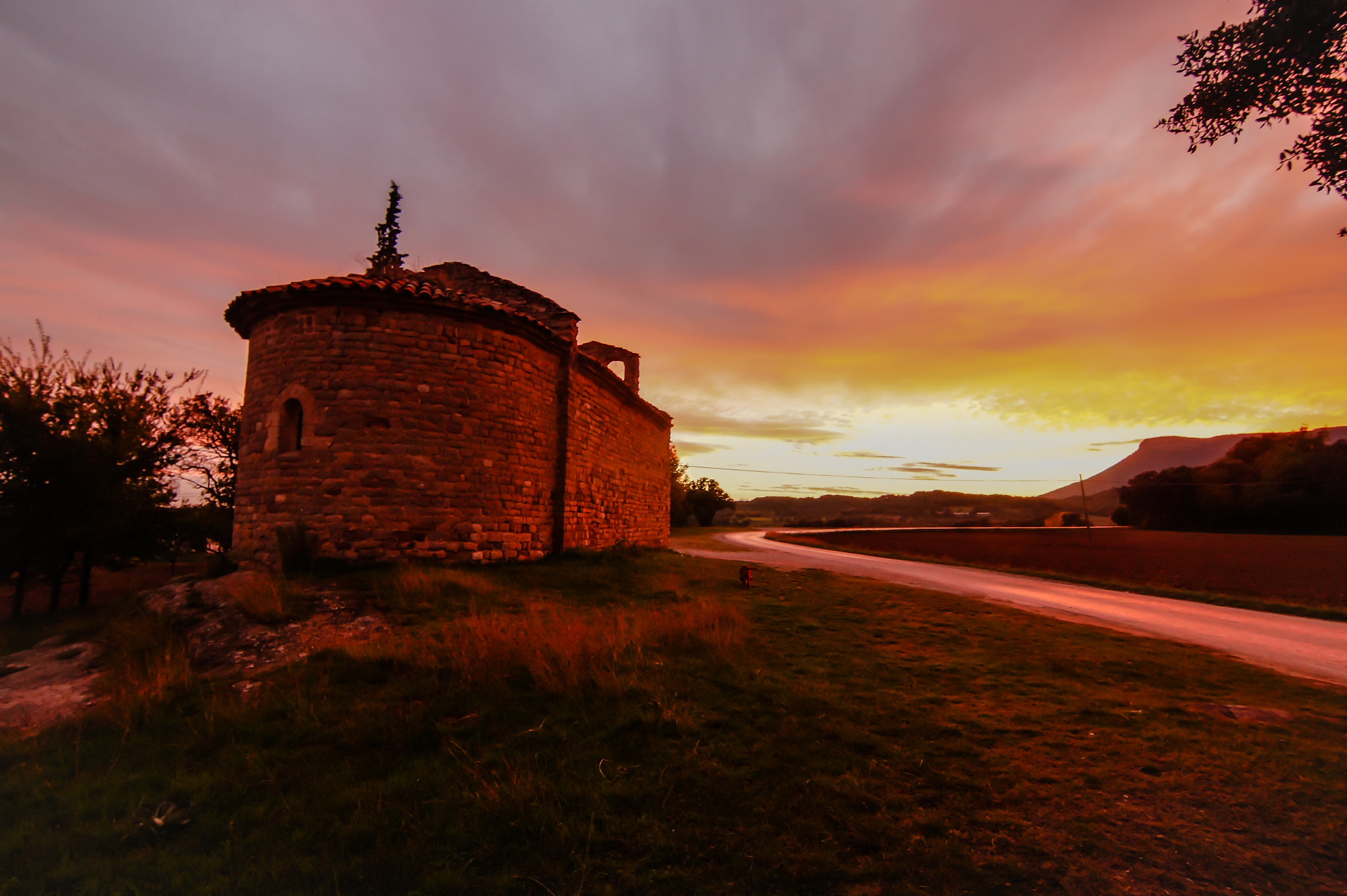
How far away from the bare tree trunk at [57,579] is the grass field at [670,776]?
11034mm

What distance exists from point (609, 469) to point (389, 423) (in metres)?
7.97

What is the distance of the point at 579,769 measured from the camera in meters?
4.00

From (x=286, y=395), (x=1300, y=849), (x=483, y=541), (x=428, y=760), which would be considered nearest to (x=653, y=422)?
(x=483, y=541)

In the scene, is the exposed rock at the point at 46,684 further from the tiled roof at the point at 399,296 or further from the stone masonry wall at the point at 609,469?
the stone masonry wall at the point at 609,469

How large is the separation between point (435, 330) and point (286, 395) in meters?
3.22

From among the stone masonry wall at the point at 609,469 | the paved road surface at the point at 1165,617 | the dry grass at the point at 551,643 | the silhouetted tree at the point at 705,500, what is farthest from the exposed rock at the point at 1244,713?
the silhouetted tree at the point at 705,500

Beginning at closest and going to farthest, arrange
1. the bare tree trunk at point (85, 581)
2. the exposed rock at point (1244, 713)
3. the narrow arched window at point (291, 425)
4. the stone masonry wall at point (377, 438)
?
1. the exposed rock at point (1244, 713)
2. the stone masonry wall at point (377, 438)
3. the narrow arched window at point (291, 425)
4. the bare tree trunk at point (85, 581)

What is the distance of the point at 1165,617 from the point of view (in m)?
11.2

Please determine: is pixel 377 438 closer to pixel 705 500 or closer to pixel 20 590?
pixel 20 590

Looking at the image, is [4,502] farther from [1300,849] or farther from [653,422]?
[1300,849]

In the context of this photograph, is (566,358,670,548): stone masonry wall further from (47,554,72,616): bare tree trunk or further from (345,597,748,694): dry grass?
(47,554,72,616): bare tree trunk

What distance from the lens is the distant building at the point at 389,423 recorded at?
10594mm

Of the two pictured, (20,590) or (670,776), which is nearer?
(670,776)

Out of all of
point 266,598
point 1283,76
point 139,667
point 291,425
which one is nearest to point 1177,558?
point 1283,76
